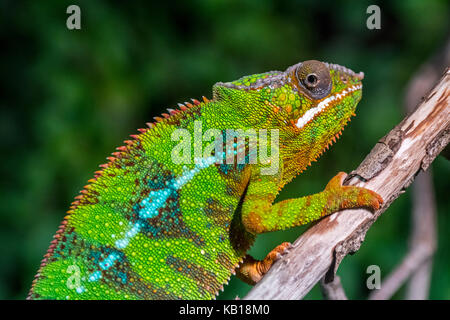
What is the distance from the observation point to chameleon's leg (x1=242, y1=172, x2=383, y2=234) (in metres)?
1.70

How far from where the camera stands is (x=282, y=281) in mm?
1595

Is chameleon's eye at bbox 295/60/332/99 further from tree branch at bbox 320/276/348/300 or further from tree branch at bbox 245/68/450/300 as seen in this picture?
tree branch at bbox 320/276/348/300

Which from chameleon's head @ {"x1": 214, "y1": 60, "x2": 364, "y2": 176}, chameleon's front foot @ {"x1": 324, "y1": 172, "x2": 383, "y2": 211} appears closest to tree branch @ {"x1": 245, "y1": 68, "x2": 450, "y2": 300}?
chameleon's front foot @ {"x1": 324, "y1": 172, "x2": 383, "y2": 211}

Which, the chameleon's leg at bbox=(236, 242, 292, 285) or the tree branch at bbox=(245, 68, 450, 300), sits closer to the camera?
the tree branch at bbox=(245, 68, 450, 300)

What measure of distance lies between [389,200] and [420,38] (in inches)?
93.2

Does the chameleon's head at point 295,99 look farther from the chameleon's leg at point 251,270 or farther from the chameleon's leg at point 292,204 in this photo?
the chameleon's leg at point 251,270

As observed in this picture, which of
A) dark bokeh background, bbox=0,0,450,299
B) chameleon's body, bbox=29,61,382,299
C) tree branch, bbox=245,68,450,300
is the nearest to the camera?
tree branch, bbox=245,68,450,300

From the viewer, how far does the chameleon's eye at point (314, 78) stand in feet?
6.30

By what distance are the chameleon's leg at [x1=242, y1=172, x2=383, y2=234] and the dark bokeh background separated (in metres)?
1.25

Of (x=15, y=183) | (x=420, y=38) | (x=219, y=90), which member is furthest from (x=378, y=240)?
(x=15, y=183)

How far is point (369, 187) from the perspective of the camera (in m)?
1.72

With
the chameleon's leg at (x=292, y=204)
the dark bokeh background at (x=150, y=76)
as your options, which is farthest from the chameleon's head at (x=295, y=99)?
the dark bokeh background at (x=150, y=76)

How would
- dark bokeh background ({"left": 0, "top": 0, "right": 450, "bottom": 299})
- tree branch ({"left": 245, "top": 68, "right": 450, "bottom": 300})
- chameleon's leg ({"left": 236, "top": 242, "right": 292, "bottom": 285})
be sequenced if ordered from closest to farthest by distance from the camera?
tree branch ({"left": 245, "top": 68, "right": 450, "bottom": 300}), chameleon's leg ({"left": 236, "top": 242, "right": 292, "bottom": 285}), dark bokeh background ({"left": 0, "top": 0, "right": 450, "bottom": 299})

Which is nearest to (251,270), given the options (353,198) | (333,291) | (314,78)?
(333,291)
